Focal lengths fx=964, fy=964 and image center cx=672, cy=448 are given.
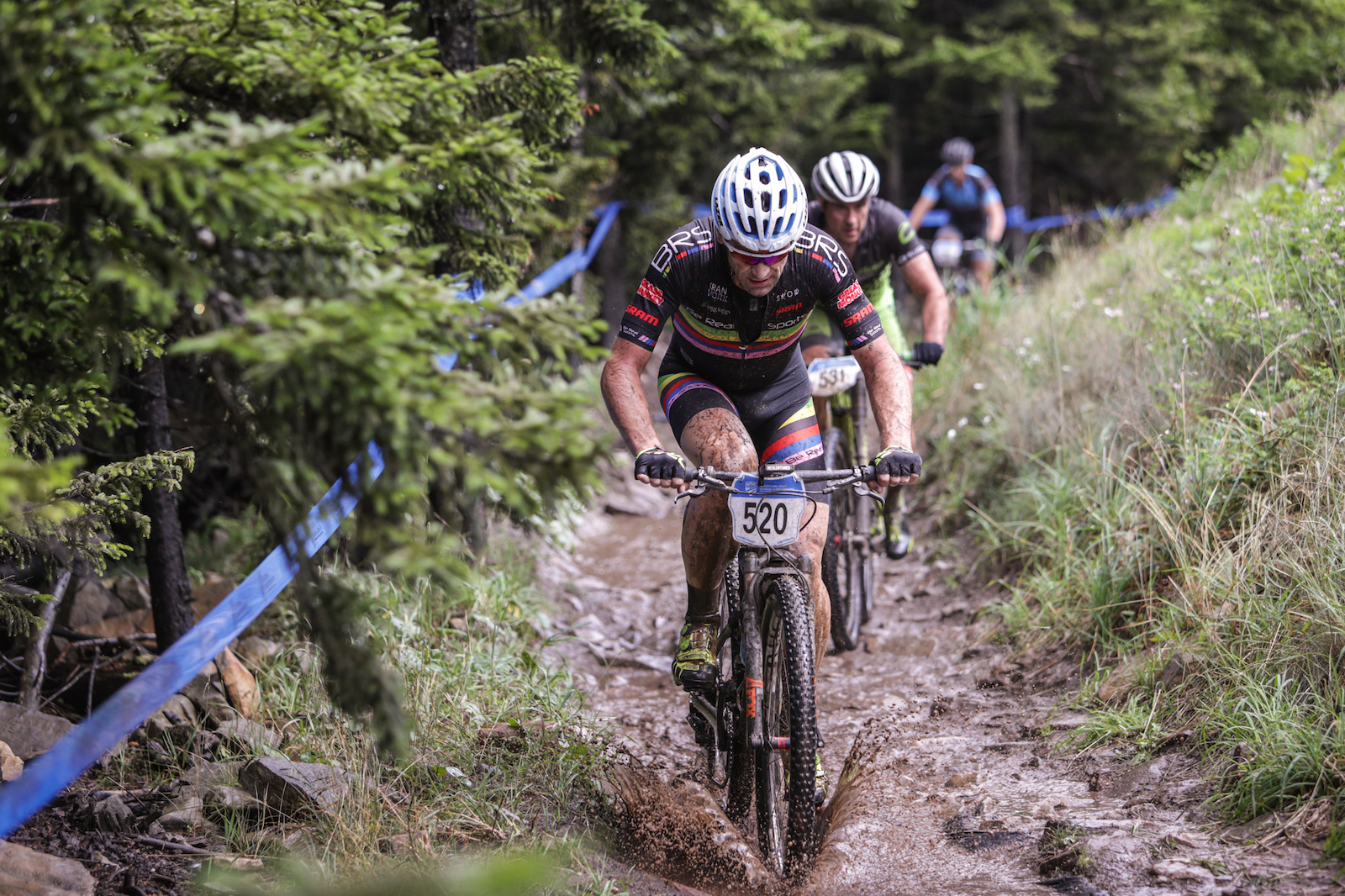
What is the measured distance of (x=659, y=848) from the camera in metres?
3.45

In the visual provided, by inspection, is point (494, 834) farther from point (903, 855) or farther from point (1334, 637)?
point (1334, 637)

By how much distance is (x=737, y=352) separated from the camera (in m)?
3.99

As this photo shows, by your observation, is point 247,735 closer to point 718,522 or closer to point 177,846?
point 177,846

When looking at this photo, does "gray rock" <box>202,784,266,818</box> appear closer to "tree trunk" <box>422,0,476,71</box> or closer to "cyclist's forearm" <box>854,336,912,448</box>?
"cyclist's forearm" <box>854,336,912,448</box>

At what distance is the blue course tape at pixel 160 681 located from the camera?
86.1 inches

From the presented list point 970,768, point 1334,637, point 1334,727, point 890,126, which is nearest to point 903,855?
point 970,768

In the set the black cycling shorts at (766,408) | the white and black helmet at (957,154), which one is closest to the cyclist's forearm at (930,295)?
the black cycling shorts at (766,408)

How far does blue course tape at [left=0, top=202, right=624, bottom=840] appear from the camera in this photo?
2.19 meters

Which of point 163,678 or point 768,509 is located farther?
point 768,509

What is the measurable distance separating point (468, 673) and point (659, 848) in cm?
133

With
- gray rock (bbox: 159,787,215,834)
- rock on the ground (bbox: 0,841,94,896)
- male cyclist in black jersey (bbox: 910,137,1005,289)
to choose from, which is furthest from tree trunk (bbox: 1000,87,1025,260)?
rock on the ground (bbox: 0,841,94,896)

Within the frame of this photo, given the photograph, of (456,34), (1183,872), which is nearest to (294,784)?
(1183,872)

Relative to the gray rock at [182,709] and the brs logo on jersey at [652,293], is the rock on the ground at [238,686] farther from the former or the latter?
the brs logo on jersey at [652,293]

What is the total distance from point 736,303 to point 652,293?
336 millimetres
